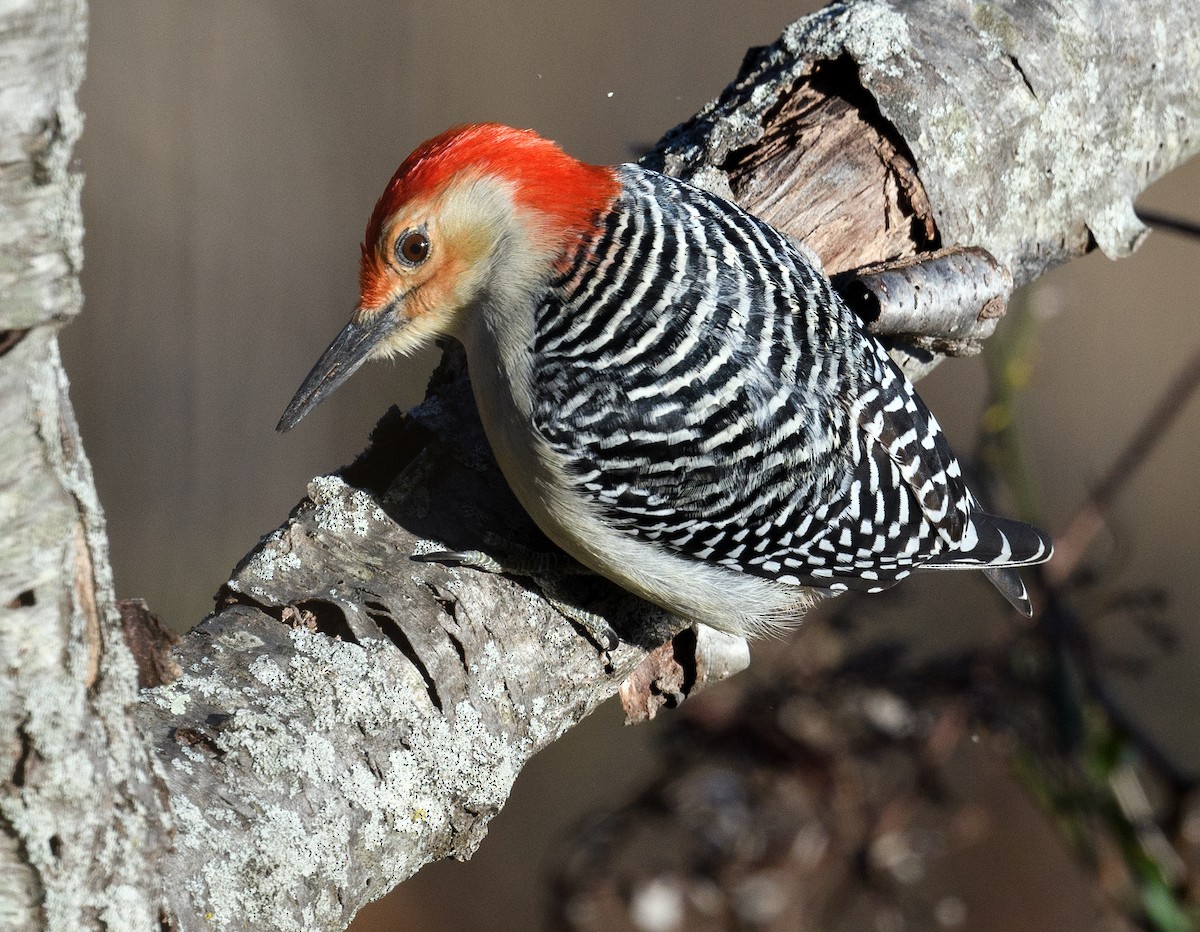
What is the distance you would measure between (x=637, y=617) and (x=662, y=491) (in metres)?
0.30

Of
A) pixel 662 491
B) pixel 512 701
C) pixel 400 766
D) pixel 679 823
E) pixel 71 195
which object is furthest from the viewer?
pixel 679 823

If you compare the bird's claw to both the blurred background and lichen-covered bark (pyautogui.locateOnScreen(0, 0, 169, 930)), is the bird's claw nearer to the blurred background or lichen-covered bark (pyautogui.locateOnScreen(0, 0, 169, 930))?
lichen-covered bark (pyautogui.locateOnScreen(0, 0, 169, 930))

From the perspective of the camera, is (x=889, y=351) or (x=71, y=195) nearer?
(x=71, y=195)

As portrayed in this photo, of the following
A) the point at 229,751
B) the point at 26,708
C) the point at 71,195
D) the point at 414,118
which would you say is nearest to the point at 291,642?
the point at 229,751

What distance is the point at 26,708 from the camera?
50.6 inches

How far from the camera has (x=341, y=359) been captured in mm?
2555

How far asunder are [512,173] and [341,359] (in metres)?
0.55

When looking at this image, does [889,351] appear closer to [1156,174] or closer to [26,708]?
[1156,174]

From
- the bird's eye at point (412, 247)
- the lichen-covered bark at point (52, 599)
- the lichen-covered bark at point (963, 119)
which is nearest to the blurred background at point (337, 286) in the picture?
the lichen-covered bark at point (963, 119)

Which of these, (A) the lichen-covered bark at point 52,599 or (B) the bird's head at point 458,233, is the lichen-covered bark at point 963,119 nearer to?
(B) the bird's head at point 458,233

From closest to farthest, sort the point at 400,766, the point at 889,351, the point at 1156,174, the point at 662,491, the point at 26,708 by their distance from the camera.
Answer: the point at 26,708 → the point at 400,766 → the point at 662,491 → the point at 889,351 → the point at 1156,174

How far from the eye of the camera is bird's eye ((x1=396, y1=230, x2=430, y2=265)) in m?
2.43

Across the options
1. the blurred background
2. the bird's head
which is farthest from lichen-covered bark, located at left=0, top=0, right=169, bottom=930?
the blurred background

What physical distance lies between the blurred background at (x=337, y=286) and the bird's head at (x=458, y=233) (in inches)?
90.4
